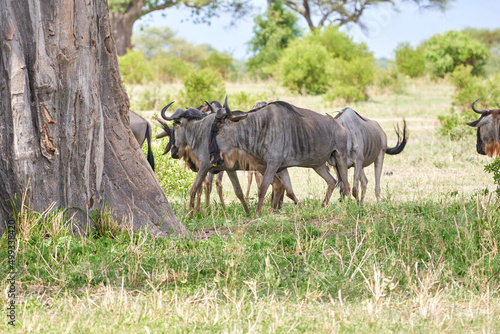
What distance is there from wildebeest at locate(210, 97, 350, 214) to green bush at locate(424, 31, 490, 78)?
2693cm

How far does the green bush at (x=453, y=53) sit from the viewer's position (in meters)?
32.3

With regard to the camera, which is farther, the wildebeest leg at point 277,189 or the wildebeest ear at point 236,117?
the wildebeest leg at point 277,189

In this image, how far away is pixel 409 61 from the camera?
1393 inches

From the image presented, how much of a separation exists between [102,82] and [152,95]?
14325 mm

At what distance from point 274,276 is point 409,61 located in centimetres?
3287

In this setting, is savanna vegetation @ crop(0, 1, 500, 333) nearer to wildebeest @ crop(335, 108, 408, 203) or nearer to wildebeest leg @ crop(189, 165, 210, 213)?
wildebeest leg @ crop(189, 165, 210, 213)

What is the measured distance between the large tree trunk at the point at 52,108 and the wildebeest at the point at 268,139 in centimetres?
174

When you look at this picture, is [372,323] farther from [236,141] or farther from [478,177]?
[478,177]

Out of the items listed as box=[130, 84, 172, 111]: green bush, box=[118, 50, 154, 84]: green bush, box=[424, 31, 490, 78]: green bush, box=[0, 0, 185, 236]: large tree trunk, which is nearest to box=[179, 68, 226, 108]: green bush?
box=[130, 84, 172, 111]: green bush

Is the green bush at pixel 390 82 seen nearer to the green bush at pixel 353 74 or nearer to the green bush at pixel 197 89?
the green bush at pixel 353 74

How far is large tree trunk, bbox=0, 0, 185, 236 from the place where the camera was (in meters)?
4.79

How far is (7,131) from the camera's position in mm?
4828

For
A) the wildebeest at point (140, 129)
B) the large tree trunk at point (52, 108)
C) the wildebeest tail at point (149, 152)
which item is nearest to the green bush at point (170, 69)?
the wildebeest at point (140, 129)

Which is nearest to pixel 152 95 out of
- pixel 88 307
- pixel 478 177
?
pixel 478 177
